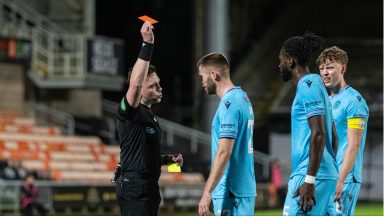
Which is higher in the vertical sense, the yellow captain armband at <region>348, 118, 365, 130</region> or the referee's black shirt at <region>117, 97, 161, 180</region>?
the yellow captain armband at <region>348, 118, 365, 130</region>

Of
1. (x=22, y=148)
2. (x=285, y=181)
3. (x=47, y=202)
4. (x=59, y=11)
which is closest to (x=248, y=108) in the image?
(x=47, y=202)

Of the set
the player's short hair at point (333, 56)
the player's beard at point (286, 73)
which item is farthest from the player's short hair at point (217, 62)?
the player's short hair at point (333, 56)

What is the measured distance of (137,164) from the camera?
879 centimetres

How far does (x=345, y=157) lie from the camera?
361 inches

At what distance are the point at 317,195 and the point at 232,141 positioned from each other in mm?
758

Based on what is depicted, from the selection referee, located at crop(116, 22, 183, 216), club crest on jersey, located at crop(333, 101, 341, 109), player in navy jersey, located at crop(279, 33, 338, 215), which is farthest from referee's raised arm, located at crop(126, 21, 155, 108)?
club crest on jersey, located at crop(333, 101, 341, 109)

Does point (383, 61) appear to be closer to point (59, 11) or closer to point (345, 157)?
point (59, 11)

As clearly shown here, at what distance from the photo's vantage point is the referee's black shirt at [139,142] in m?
8.77

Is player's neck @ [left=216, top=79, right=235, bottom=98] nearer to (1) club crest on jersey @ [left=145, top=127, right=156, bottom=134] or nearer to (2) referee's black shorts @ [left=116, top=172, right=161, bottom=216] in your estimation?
(1) club crest on jersey @ [left=145, top=127, right=156, bottom=134]

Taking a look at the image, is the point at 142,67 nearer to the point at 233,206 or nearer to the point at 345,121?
the point at 233,206

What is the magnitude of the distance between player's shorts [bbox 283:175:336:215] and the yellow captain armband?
175cm

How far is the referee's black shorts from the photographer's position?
8766 millimetres

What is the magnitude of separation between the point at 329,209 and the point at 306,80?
1027 mm

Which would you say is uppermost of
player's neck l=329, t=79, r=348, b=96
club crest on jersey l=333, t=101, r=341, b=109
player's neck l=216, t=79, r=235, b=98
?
player's neck l=329, t=79, r=348, b=96
